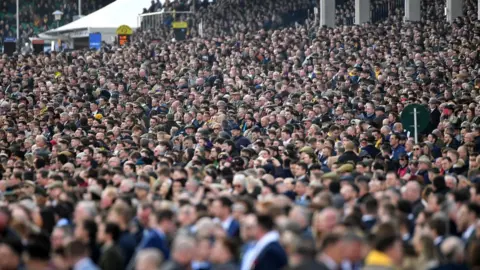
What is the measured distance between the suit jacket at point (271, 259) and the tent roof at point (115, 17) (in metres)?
46.0

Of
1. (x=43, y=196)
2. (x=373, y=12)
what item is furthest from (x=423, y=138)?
(x=373, y=12)

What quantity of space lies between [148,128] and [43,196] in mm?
12383

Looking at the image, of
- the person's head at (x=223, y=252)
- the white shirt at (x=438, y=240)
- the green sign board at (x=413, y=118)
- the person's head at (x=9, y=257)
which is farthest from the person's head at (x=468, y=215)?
the green sign board at (x=413, y=118)

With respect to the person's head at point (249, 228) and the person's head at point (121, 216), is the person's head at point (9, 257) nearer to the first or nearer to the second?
the person's head at point (121, 216)

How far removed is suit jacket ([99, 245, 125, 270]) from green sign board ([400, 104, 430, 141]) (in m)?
11.3

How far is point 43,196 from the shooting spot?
15.5m

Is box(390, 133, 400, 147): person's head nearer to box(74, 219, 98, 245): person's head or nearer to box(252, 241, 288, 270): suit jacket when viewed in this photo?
box(74, 219, 98, 245): person's head

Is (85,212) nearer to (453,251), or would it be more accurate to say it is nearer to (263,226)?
(263,226)

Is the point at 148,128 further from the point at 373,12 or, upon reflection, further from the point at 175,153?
the point at 373,12

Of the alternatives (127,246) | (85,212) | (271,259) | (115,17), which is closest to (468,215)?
(271,259)

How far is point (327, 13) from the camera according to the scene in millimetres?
43688

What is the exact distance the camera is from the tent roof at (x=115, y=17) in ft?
187

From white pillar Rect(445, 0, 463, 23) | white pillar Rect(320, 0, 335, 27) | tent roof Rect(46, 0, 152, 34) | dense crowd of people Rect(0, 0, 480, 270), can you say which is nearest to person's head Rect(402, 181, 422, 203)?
dense crowd of people Rect(0, 0, 480, 270)

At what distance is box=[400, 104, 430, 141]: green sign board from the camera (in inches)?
842
